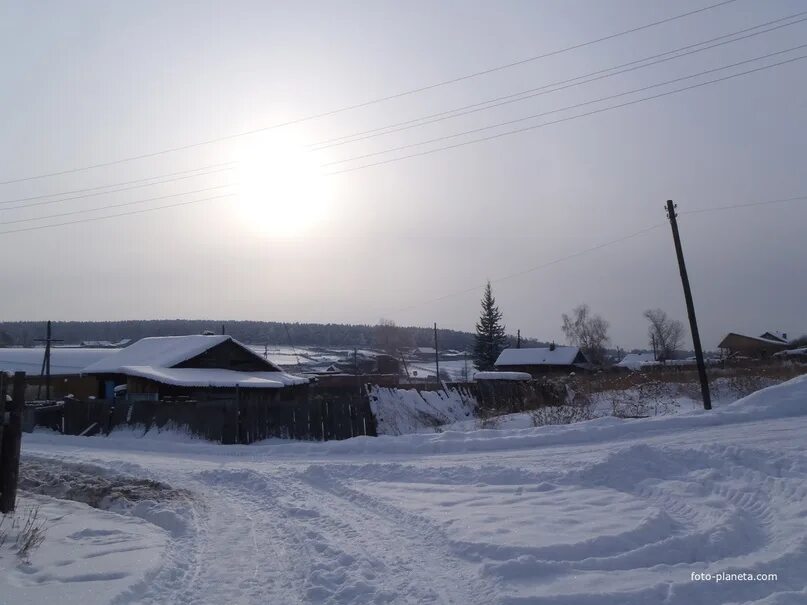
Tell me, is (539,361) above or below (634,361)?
below

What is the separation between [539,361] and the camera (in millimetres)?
79938

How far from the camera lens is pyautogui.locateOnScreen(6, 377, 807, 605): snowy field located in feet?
20.0

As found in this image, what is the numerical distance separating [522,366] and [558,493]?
70662 millimetres

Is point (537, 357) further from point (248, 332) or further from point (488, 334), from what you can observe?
point (248, 332)

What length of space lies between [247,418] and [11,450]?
48.0 ft

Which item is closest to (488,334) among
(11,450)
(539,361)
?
(539,361)

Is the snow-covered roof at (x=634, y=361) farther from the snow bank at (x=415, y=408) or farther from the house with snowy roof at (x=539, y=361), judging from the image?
the snow bank at (x=415, y=408)

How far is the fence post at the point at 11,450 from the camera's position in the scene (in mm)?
9148

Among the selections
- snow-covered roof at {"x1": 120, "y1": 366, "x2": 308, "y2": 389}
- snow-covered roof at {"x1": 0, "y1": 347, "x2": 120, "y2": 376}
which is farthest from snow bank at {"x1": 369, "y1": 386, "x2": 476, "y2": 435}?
snow-covered roof at {"x1": 0, "y1": 347, "x2": 120, "y2": 376}

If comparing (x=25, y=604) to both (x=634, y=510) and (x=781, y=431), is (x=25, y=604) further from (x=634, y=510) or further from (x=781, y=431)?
(x=781, y=431)

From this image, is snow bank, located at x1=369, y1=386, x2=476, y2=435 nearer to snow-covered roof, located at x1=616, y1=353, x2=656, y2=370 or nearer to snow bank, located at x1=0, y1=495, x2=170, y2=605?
snow bank, located at x1=0, y1=495, x2=170, y2=605

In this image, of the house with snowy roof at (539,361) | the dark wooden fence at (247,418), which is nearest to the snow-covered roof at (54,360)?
the dark wooden fence at (247,418)

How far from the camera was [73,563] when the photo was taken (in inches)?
275

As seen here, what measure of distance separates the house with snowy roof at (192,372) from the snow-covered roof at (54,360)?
858 inches
